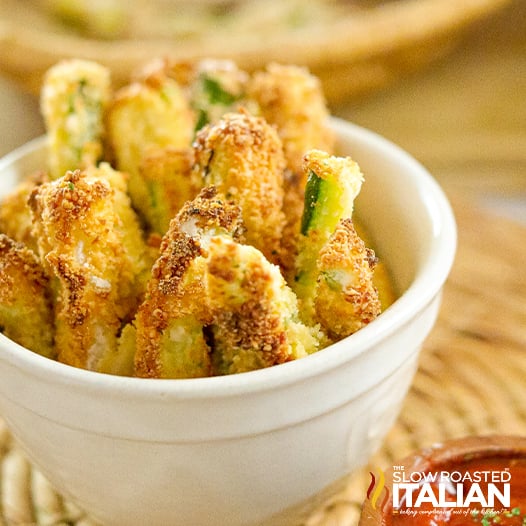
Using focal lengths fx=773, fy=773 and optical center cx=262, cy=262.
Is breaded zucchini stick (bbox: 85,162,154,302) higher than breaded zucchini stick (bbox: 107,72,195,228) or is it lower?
lower

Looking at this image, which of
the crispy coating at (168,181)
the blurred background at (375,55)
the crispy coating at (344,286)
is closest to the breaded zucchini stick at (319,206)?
the crispy coating at (344,286)

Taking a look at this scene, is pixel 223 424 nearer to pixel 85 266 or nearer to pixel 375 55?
pixel 85 266

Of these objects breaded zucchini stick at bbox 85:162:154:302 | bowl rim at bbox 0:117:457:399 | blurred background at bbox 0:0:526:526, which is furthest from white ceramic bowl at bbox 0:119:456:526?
blurred background at bbox 0:0:526:526

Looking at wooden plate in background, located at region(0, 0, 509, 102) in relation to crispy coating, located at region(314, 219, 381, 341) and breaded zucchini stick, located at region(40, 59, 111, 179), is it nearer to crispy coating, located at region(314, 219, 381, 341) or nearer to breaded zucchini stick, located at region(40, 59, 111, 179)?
breaded zucchini stick, located at region(40, 59, 111, 179)

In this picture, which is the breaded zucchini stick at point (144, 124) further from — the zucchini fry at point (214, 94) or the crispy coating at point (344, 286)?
the crispy coating at point (344, 286)

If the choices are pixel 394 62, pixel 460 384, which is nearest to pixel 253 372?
pixel 460 384
